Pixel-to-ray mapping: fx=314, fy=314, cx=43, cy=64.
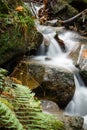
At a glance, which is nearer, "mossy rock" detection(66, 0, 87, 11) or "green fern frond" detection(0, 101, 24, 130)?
"green fern frond" detection(0, 101, 24, 130)

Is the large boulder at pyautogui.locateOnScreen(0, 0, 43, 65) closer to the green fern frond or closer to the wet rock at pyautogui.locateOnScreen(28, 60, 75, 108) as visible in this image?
the wet rock at pyautogui.locateOnScreen(28, 60, 75, 108)

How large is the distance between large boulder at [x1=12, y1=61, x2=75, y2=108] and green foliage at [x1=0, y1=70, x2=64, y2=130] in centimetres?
377

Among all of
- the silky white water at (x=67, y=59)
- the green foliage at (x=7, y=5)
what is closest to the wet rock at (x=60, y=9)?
the silky white water at (x=67, y=59)

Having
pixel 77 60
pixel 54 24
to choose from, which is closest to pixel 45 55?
pixel 77 60

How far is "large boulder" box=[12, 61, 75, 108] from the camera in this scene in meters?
6.79

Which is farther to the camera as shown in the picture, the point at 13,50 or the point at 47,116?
the point at 13,50

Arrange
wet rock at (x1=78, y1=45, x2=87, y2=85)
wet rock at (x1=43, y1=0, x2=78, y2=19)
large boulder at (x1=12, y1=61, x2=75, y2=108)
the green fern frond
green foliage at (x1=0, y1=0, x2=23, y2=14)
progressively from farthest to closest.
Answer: wet rock at (x1=43, y1=0, x2=78, y2=19) < wet rock at (x1=78, y1=45, x2=87, y2=85) < large boulder at (x1=12, y1=61, x2=75, y2=108) < green foliage at (x1=0, y1=0, x2=23, y2=14) < the green fern frond

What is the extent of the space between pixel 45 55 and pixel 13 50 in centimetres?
262

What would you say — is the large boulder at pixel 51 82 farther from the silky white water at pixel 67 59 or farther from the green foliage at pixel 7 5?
the green foliage at pixel 7 5

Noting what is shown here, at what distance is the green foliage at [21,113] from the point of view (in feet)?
7.48

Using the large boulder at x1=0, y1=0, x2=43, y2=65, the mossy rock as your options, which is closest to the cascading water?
the large boulder at x1=0, y1=0, x2=43, y2=65

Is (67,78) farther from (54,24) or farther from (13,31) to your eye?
(54,24)

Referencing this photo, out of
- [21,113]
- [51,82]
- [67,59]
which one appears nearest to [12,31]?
[51,82]

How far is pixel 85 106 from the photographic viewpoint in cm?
729
